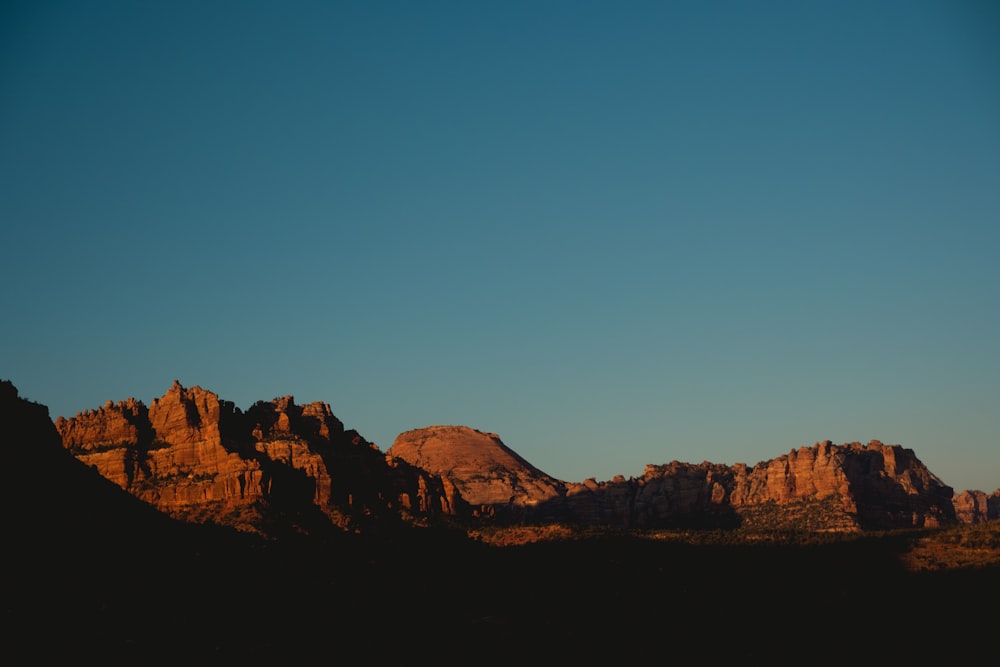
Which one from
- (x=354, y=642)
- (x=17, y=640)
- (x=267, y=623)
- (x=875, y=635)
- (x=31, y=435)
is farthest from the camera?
(x=875, y=635)

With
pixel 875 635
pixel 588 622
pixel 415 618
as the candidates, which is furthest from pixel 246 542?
pixel 875 635

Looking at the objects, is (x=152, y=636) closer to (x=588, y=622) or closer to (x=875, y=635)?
(x=588, y=622)

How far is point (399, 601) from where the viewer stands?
164m

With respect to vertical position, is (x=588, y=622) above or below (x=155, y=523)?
below

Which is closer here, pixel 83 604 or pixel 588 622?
pixel 83 604

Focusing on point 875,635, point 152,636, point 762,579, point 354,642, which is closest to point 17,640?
point 152,636

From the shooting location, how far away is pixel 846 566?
192 m

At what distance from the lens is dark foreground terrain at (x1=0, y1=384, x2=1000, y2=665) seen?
340 ft

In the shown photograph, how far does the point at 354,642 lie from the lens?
14275 centimetres

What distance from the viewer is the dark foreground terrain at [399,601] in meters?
104

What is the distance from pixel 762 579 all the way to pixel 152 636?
11176cm

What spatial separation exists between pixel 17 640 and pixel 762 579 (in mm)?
126719

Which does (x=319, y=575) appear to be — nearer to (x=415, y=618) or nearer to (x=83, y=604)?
(x=415, y=618)

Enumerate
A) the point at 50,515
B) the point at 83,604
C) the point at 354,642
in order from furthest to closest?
the point at 354,642 < the point at 50,515 < the point at 83,604
